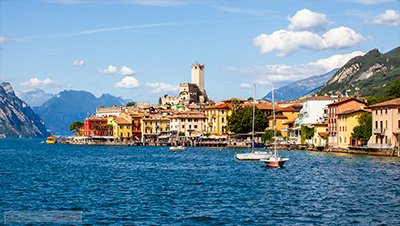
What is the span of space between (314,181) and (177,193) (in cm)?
1383

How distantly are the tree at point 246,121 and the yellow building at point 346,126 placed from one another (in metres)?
39.2

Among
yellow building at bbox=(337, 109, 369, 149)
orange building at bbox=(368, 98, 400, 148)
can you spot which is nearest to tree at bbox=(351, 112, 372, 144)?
yellow building at bbox=(337, 109, 369, 149)

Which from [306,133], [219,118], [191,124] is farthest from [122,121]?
[306,133]

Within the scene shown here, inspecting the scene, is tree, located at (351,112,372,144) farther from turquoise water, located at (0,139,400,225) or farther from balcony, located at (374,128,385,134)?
turquoise water, located at (0,139,400,225)

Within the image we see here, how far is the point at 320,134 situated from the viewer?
12006 centimetres

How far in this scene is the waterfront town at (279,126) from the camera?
95375mm

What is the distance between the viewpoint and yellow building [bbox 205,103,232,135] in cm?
16738

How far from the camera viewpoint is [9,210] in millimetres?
37094

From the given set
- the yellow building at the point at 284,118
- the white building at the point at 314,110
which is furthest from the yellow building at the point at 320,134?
the yellow building at the point at 284,118

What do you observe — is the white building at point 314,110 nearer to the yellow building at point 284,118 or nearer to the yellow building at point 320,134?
the yellow building at point 320,134

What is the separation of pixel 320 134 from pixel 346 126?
502 inches

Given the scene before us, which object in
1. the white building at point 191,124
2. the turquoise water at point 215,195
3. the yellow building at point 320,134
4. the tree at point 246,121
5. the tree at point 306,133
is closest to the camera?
the turquoise water at point 215,195

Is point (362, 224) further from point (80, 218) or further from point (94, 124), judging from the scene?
point (94, 124)

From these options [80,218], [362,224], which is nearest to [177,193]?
[80,218]
